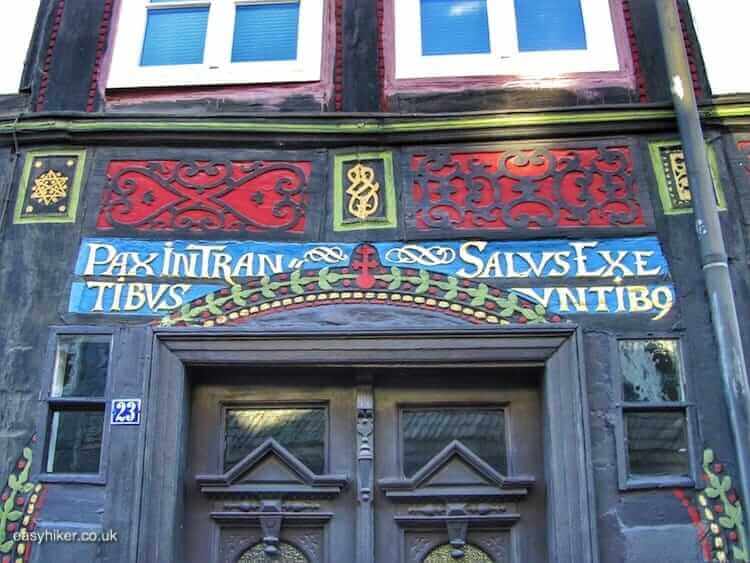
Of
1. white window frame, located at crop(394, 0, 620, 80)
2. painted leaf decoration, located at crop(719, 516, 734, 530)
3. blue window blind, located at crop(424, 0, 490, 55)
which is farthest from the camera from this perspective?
blue window blind, located at crop(424, 0, 490, 55)

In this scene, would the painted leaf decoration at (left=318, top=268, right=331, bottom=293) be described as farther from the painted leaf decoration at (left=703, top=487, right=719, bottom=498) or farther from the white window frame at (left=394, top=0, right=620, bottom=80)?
the painted leaf decoration at (left=703, top=487, right=719, bottom=498)

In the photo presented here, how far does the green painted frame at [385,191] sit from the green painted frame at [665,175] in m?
1.37

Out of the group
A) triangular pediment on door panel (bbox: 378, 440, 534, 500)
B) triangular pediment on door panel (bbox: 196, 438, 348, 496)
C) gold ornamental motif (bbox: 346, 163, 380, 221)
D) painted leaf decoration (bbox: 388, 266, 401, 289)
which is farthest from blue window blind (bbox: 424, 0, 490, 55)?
triangular pediment on door panel (bbox: 196, 438, 348, 496)

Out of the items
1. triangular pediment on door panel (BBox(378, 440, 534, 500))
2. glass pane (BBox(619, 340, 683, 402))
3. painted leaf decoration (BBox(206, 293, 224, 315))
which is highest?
painted leaf decoration (BBox(206, 293, 224, 315))

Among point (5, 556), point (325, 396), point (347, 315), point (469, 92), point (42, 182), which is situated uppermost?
point (469, 92)

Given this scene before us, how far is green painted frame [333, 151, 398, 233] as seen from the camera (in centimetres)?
516

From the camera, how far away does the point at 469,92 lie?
5.52 metres

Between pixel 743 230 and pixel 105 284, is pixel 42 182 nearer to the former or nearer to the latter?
pixel 105 284

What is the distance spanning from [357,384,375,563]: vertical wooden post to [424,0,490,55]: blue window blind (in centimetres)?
204

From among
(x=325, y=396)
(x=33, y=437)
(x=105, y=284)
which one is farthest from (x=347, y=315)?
(x=33, y=437)

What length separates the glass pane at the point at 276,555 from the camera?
4766 mm

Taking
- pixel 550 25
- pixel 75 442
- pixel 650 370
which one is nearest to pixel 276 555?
pixel 75 442

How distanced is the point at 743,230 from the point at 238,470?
2.78 metres

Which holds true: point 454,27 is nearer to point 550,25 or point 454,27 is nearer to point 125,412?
point 550,25
